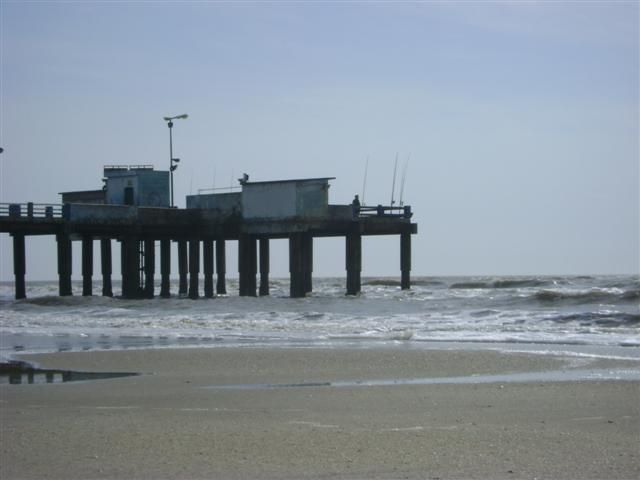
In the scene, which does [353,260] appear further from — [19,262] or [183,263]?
[19,262]

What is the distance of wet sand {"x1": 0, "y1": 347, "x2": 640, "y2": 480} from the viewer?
7.23 m

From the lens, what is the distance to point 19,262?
39.8m

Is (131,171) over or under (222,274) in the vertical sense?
over

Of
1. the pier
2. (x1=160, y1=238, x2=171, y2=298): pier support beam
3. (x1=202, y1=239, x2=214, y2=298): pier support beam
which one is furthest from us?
(x1=160, y1=238, x2=171, y2=298): pier support beam

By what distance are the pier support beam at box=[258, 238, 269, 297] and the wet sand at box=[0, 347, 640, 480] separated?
2873 centimetres

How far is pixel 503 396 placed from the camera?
35.3 ft

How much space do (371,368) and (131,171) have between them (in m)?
33.9

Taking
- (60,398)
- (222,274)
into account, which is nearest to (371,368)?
(60,398)

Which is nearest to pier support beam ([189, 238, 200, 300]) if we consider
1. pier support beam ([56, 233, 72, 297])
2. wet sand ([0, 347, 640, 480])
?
pier support beam ([56, 233, 72, 297])

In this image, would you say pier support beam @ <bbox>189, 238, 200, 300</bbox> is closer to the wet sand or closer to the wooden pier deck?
the wooden pier deck

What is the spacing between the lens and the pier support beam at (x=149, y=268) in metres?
42.5

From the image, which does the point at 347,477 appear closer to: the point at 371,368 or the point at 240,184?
the point at 371,368

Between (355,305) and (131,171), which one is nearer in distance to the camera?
(355,305)

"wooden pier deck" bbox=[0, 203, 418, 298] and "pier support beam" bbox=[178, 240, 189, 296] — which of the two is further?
"pier support beam" bbox=[178, 240, 189, 296]
